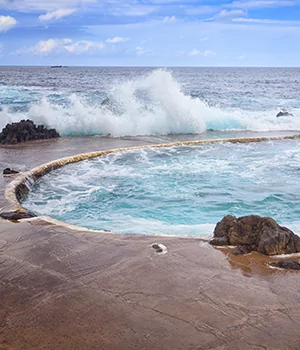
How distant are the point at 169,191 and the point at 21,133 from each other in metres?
6.56

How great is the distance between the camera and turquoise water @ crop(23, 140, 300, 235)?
6.95 meters

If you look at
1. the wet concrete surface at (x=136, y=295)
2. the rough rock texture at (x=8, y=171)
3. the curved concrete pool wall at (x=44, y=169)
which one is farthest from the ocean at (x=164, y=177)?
the wet concrete surface at (x=136, y=295)

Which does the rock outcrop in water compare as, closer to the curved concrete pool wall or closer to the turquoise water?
the curved concrete pool wall

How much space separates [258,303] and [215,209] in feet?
13.1

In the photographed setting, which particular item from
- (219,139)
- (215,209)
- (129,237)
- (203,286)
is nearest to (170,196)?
(215,209)

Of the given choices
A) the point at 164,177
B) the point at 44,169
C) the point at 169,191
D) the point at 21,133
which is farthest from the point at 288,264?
the point at 21,133

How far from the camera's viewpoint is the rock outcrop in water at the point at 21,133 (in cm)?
1311

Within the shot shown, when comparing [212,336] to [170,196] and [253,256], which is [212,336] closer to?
[253,256]

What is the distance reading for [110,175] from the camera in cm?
964

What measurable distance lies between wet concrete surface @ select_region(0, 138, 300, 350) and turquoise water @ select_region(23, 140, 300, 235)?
56.8 inches

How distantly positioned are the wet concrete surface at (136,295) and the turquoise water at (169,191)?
144 centimetres

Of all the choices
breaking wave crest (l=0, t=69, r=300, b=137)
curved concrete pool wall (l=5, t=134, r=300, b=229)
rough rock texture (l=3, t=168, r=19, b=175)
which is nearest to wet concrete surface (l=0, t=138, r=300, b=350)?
curved concrete pool wall (l=5, t=134, r=300, b=229)

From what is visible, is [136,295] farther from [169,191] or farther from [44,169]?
[44,169]

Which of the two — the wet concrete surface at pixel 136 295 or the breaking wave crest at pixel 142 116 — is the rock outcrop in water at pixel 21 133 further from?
the wet concrete surface at pixel 136 295
